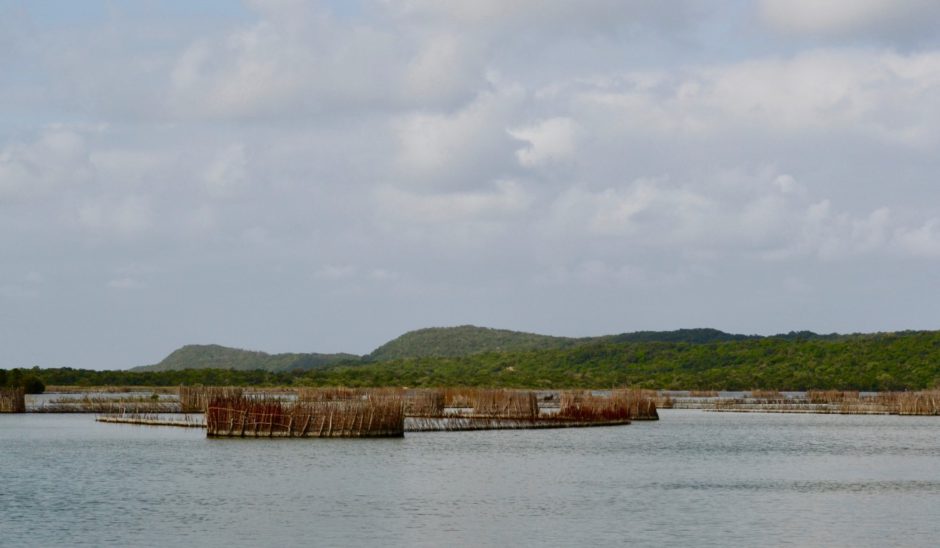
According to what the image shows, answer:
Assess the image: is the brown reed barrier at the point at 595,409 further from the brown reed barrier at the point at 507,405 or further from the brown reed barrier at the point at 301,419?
the brown reed barrier at the point at 301,419

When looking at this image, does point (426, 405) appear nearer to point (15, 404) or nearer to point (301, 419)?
point (301, 419)

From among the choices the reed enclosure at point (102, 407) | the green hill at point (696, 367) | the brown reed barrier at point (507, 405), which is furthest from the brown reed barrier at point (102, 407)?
the green hill at point (696, 367)

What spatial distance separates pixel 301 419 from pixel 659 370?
95.9m

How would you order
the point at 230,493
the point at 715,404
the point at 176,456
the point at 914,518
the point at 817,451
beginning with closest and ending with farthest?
the point at 914,518, the point at 230,493, the point at 176,456, the point at 817,451, the point at 715,404

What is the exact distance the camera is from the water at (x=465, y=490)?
27031mm

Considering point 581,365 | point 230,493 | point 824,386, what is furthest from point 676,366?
point 230,493

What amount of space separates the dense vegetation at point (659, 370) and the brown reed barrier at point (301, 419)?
5990 centimetres

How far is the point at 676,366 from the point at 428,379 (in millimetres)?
33574

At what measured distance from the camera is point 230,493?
1326 inches

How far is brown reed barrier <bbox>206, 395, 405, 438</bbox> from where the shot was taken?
49812mm

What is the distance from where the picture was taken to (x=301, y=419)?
49.7 m

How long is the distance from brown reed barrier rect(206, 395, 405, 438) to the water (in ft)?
2.71

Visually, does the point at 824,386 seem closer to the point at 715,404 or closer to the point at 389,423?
the point at 715,404

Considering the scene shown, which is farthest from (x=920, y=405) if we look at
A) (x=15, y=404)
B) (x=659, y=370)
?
(x=659, y=370)
